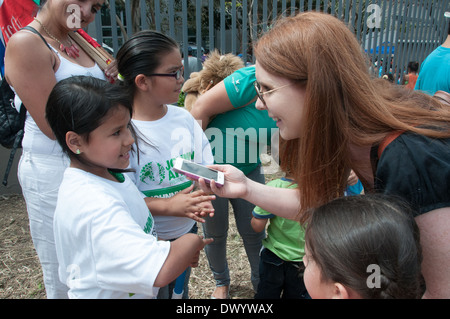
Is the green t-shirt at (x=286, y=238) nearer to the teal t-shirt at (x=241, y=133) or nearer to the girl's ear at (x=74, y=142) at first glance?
the teal t-shirt at (x=241, y=133)

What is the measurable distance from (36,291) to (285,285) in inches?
81.1

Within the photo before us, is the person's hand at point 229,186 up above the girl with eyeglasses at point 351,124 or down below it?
below

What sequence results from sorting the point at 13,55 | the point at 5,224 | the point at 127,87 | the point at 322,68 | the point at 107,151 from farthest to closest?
the point at 5,224, the point at 127,87, the point at 13,55, the point at 107,151, the point at 322,68

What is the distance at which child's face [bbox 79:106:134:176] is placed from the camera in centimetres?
139

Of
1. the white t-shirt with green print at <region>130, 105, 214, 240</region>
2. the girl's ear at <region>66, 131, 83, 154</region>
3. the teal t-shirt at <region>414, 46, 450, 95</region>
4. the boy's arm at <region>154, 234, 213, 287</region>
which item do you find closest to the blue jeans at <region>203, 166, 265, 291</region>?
the white t-shirt with green print at <region>130, 105, 214, 240</region>

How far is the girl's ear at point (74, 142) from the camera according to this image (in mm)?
1370

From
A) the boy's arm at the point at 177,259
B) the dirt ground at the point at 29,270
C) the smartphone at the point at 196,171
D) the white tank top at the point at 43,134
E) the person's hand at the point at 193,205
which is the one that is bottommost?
the dirt ground at the point at 29,270

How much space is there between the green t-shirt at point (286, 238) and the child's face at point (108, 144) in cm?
105

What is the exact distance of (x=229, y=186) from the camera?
1.67 meters

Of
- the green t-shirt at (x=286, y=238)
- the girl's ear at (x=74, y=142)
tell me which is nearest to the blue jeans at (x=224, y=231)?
the green t-shirt at (x=286, y=238)

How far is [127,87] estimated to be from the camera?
1928 millimetres

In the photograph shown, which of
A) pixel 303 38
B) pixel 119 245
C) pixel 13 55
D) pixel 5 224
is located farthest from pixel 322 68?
pixel 5 224

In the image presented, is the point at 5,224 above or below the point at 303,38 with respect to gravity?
below
